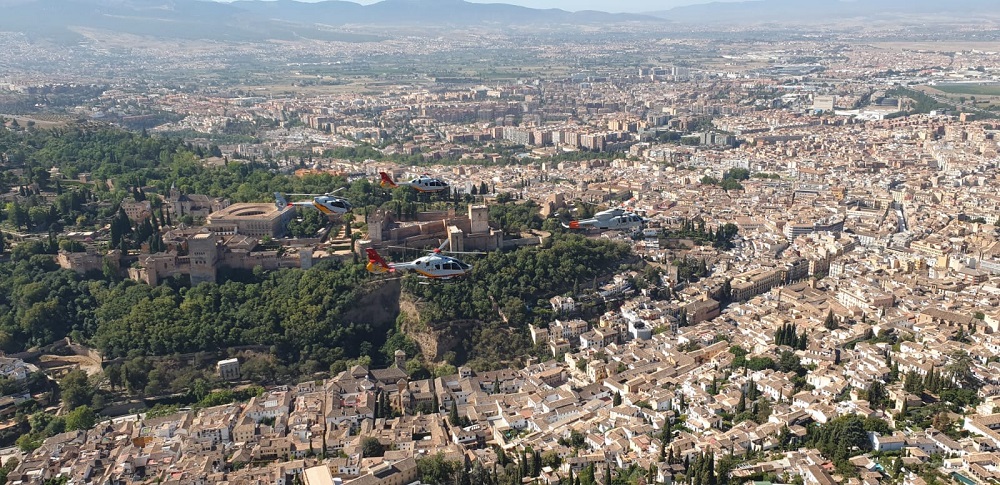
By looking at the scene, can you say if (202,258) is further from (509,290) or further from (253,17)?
(253,17)

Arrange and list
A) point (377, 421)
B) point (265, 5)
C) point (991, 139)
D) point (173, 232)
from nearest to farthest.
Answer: point (377, 421) < point (173, 232) < point (991, 139) < point (265, 5)

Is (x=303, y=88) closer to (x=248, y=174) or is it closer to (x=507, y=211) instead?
(x=248, y=174)

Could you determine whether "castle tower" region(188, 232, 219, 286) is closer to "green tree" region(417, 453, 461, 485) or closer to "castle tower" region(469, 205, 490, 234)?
"castle tower" region(469, 205, 490, 234)

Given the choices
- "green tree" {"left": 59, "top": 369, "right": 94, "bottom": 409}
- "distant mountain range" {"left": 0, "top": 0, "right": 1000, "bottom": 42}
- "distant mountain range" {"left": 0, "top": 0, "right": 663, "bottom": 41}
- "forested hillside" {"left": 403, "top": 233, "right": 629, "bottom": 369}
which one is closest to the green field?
"forested hillside" {"left": 403, "top": 233, "right": 629, "bottom": 369}

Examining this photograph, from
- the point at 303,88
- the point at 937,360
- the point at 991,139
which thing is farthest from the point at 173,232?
the point at 303,88

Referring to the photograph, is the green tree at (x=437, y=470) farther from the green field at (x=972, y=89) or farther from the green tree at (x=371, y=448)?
the green field at (x=972, y=89)

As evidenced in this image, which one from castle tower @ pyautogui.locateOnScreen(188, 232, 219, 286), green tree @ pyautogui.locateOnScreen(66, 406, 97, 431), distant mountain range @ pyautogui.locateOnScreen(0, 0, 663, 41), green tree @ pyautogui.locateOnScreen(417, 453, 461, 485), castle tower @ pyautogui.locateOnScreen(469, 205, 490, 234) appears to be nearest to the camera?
green tree @ pyautogui.locateOnScreen(417, 453, 461, 485)

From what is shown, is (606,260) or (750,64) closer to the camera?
(606,260)
